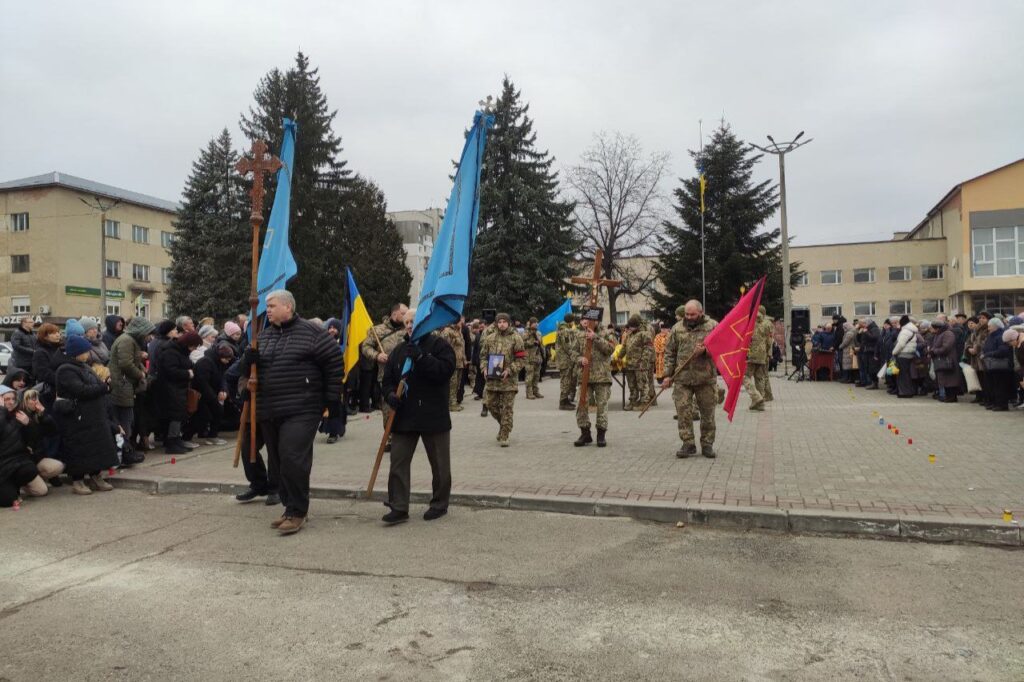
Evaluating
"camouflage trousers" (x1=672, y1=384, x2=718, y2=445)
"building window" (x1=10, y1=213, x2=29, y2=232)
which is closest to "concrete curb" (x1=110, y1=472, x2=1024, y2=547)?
"camouflage trousers" (x1=672, y1=384, x2=718, y2=445)

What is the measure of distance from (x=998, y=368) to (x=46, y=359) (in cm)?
1508

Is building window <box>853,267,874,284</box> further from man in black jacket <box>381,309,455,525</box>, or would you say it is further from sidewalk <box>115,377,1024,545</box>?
man in black jacket <box>381,309,455,525</box>

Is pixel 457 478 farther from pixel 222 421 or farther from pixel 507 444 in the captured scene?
pixel 222 421

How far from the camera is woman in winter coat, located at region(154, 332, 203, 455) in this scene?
1029cm

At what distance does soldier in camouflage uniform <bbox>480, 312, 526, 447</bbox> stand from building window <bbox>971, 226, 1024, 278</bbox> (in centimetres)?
5107

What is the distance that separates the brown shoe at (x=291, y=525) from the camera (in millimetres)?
6344

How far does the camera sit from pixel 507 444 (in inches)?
420

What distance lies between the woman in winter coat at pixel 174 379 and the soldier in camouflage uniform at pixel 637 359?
8257 millimetres

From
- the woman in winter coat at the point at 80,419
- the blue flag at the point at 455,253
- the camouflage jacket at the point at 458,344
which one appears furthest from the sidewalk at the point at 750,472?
the camouflage jacket at the point at 458,344

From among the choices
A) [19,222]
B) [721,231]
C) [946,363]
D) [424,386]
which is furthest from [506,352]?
[19,222]

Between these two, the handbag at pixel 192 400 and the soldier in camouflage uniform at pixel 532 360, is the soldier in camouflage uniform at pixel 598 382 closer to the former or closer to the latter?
the handbag at pixel 192 400

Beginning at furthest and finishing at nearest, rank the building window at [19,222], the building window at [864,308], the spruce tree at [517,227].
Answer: the building window at [864,308] < the building window at [19,222] < the spruce tree at [517,227]

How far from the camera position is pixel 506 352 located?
11.1m

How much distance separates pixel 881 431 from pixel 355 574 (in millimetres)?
9004
